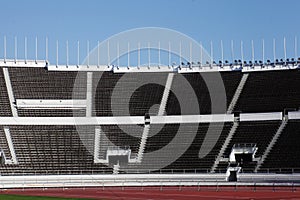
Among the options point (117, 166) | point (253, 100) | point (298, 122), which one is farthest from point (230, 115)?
point (117, 166)

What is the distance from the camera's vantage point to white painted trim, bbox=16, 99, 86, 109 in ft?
146

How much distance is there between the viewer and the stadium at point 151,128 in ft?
127

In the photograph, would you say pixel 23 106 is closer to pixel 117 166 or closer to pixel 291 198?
pixel 117 166

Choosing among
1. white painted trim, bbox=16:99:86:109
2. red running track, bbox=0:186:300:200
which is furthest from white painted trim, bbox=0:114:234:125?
red running track, bbox=0:186:300:200

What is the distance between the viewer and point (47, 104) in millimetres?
44781

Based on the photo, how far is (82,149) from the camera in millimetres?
41562

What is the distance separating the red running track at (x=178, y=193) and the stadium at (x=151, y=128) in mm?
120

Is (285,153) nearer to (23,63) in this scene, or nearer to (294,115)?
(294,115)

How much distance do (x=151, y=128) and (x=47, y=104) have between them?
27.1 feet

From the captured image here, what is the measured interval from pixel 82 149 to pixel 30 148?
11.9 ft

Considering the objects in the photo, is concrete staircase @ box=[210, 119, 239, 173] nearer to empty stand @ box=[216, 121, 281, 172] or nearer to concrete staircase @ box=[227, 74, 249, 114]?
empty stand @ box=[216, 121, 281, 172]

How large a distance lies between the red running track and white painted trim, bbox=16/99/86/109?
29.3ft

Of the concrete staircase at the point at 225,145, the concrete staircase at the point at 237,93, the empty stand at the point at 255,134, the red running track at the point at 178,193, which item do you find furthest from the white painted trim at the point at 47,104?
the empty stand at the point at 255,134

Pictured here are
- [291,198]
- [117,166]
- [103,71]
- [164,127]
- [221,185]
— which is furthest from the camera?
[103,71]
